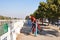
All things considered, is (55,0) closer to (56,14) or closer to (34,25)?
(56,14)

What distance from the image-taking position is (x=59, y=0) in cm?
2048

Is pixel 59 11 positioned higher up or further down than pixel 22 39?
higher up

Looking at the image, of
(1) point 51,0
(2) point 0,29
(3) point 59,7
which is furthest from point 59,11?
(2) point 0,29

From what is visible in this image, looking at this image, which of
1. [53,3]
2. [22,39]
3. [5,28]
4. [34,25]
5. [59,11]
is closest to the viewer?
[5,28]

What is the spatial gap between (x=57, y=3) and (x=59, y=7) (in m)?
0.63

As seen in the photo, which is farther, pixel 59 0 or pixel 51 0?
pixel 51 0

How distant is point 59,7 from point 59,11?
59 cm

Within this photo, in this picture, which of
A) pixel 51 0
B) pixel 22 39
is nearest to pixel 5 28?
pixel 22 39

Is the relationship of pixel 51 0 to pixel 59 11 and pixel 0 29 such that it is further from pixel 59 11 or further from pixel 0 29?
pixel 0 29

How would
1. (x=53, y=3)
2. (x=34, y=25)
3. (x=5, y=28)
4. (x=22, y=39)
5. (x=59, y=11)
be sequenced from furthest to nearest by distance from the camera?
(x=53, y=3) < (x=59, y=11) < (x=34, y=25) < (x=22, y=39) < (x=5, y=28)

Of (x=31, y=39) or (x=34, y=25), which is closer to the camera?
(x=31, y=39)

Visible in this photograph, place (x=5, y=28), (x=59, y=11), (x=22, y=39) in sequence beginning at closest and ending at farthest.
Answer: (x=5, y=28) → (x=22, y=39) → (x=59, y=11)

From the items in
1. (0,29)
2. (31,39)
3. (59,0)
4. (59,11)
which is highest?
(59,0)

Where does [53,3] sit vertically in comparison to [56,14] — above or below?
above
